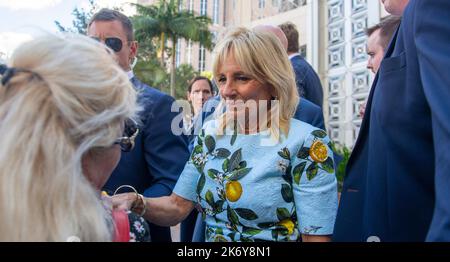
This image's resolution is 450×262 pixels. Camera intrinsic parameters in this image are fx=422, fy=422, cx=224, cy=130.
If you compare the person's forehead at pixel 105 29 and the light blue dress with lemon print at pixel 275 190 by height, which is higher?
the person's forehead at pixel 105 29

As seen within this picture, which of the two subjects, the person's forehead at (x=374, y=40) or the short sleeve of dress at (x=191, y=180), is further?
the person's forehead at (x=374, y=40)

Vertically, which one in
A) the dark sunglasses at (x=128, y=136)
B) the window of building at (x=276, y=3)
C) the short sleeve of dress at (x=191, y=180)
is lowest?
the short sleeve of dress at (x=191, y=180)

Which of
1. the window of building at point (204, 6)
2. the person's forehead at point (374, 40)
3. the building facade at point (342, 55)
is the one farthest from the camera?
the window of building at point (204, 6)

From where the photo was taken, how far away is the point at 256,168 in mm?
1794

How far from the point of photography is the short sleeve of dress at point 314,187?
172 centimetres

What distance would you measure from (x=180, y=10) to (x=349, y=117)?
1881 centimetres

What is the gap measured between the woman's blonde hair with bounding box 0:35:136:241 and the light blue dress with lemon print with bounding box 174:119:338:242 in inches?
30.8

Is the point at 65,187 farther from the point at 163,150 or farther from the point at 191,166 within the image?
the point at 163,150

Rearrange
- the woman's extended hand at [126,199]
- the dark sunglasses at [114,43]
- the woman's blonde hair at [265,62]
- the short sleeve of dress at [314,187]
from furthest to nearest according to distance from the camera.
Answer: the dark sunglasses at [114,43] < the woman's blonde hair at [265,62] < the short sleeve of dress at [314,187] < the woman's extended hand at [126,199]

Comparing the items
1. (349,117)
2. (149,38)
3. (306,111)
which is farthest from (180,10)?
(306,111)

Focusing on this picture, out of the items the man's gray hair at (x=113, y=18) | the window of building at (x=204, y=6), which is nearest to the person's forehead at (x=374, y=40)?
the man's gray hair at (x=113, y=18)

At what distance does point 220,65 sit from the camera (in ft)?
6.84

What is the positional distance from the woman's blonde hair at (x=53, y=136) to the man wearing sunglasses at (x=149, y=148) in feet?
3.59

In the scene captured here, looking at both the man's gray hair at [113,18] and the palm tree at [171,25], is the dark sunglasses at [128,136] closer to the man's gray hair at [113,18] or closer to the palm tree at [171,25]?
the man's gray hair at [113,18]
